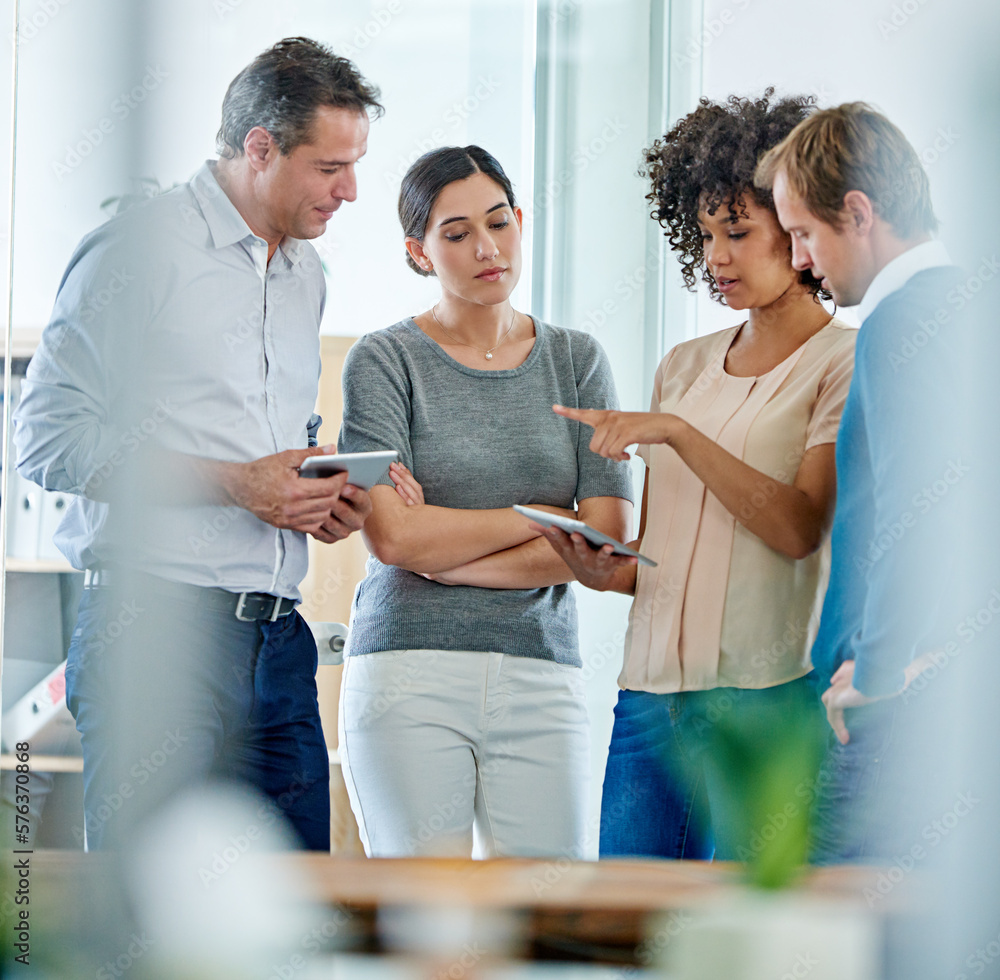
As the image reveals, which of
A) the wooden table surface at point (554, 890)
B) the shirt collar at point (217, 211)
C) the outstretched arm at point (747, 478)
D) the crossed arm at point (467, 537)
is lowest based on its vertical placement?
the wooden table surface at point (554, 890)

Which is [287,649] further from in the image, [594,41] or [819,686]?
[594,41]

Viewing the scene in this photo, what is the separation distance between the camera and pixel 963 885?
3.68ft

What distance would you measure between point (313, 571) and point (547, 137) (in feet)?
2.08

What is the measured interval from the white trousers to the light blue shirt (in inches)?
7.9

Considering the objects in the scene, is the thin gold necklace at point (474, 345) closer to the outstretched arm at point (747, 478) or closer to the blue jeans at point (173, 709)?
the outstretched arm at point (747, 478)

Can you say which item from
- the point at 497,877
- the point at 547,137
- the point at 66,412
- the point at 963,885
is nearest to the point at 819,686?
the point at 963,885

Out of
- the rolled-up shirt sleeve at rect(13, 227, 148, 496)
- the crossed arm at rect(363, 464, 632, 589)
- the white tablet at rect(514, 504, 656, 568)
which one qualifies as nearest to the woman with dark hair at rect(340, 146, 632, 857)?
the crossed arm at rect(363, 464, 632, 589)

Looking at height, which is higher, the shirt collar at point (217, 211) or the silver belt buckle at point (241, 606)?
the shirt collar at point (217, 211)

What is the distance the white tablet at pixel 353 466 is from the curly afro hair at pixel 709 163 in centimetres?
45

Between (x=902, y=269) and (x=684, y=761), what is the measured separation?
630 millimetres

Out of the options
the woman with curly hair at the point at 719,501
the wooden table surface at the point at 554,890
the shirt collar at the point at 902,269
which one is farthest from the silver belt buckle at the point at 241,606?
the shirt collar at the point at 902,269

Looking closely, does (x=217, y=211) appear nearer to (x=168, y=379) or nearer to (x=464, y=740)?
(x=168, y=379)

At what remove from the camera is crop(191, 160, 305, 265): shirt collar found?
3.99 feet

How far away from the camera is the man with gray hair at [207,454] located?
1159 mm
